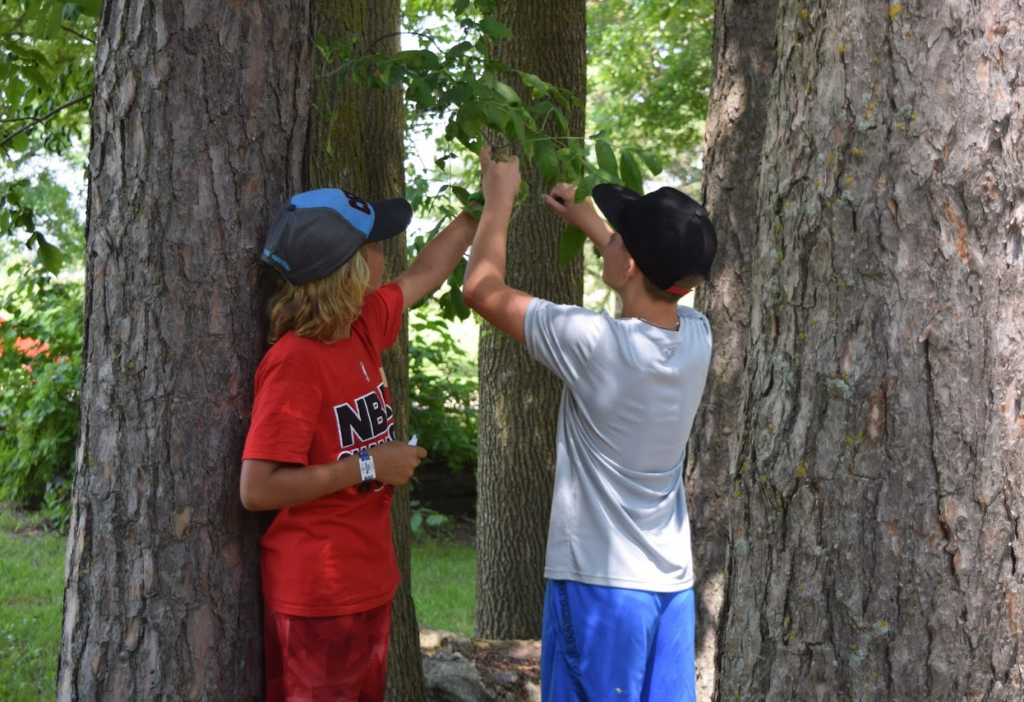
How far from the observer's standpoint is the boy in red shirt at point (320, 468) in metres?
2.33

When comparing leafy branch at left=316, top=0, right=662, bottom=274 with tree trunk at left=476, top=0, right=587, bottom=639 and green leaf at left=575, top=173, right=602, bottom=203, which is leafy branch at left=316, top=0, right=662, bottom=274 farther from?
tree trunk at left=476, top=0, right=587, bottom=639

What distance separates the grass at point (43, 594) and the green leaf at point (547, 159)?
12.1 ft

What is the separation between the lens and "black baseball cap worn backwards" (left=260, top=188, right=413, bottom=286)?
7.82 feet

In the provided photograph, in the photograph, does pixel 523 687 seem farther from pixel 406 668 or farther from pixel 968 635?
pixel 968 635

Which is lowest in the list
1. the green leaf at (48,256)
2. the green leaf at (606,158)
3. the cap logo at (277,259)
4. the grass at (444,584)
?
the grass at (444,584)

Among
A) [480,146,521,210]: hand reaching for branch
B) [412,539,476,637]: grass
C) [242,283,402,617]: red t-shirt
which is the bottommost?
[412,539,476,637]: grass

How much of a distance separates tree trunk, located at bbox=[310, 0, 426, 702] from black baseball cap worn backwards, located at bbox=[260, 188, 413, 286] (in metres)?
1.11

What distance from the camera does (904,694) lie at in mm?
2158

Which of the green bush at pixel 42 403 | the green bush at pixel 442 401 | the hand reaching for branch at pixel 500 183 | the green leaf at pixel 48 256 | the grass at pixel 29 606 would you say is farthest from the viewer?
the green bush at pixel 442 401

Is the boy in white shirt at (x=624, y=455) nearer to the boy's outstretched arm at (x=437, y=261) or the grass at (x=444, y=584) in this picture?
the boy's outstretched arm at (x=437, y=261)

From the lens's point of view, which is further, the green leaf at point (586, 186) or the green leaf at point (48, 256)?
the green leaf at point (48, 256)

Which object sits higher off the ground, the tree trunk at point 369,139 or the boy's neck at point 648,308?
the tree trunk at point 369,139

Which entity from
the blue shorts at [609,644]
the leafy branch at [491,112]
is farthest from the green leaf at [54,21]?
the blue shorts at [609,644]

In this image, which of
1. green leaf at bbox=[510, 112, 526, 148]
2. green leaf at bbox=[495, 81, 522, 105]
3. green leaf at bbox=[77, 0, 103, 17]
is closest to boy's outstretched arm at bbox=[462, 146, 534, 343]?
green leaf at bbox=[510, 112, 526, 148]
